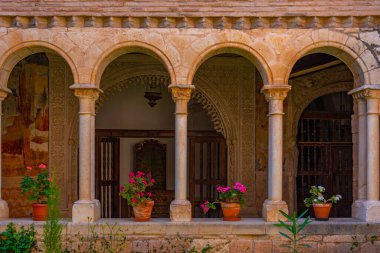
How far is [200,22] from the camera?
24.9ft

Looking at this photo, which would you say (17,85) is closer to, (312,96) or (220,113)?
(220,113)

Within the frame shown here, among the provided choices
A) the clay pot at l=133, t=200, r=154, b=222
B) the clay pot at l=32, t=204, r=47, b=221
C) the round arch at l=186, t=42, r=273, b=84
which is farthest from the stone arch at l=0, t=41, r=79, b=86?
the clay pot at l=133, t=200, r=154, b=222

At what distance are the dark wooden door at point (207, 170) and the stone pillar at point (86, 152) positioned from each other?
337 centimetres

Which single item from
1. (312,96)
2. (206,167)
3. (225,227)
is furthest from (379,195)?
(206,167)

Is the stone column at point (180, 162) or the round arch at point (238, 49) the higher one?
the round arch at point (238, 49)

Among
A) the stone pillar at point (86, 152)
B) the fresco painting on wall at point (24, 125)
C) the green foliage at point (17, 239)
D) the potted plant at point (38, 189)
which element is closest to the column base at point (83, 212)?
the stone pillar at point (86, 152)

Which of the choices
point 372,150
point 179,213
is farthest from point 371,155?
point 179,213

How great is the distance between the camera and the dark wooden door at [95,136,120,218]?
36.5 ft

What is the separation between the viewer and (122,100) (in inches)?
465

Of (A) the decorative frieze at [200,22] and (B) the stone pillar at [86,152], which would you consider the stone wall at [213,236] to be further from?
(A) the decorative frieze at [200,22]

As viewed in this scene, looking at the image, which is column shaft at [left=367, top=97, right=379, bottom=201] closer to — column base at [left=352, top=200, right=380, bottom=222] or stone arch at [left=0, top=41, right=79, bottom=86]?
column base at [left=352, top=200, right=380, bottom=222]

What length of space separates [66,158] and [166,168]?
309 cm

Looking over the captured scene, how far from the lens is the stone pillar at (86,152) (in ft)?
24.4

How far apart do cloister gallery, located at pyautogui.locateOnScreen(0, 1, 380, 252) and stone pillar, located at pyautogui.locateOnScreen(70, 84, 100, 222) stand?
2cm
